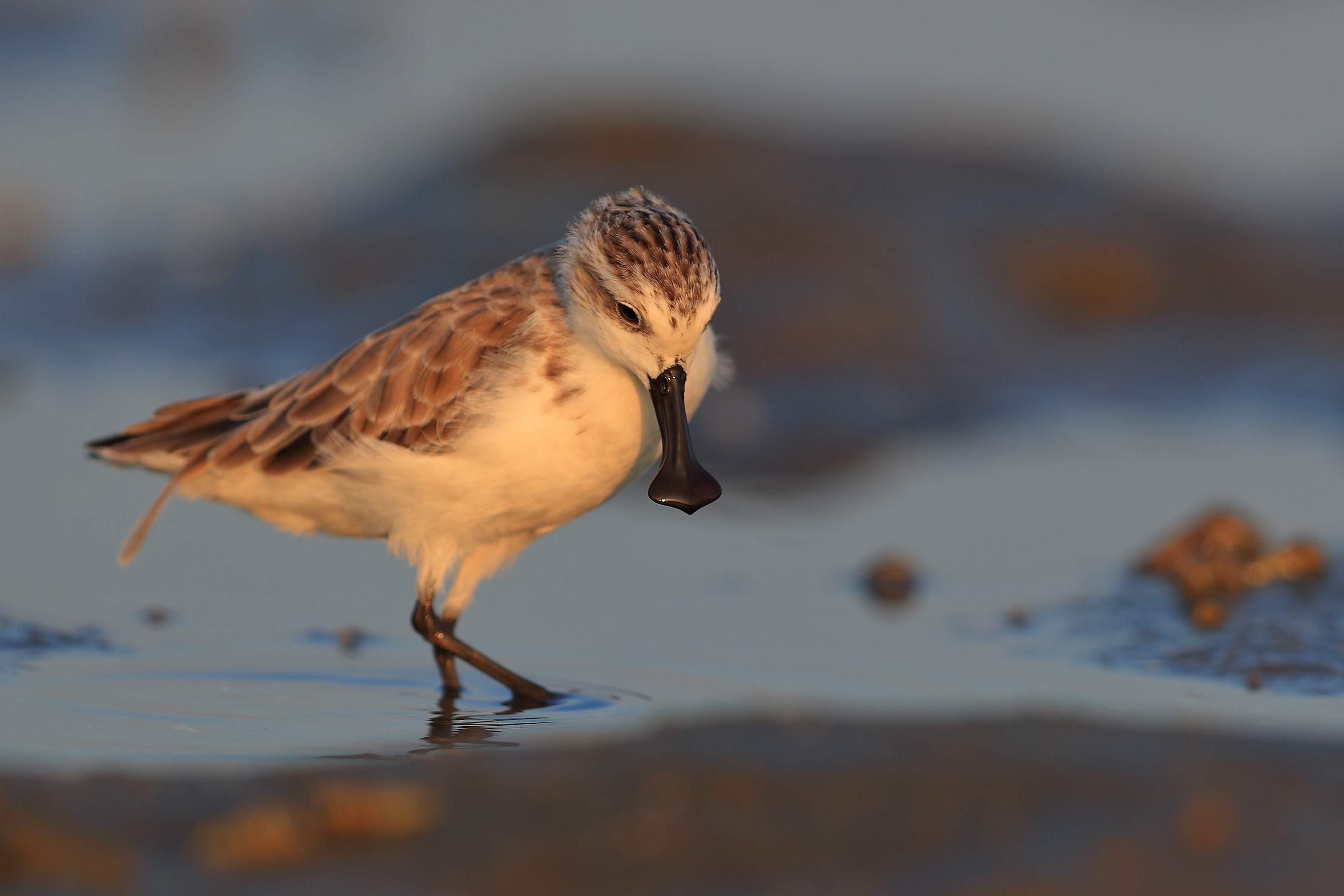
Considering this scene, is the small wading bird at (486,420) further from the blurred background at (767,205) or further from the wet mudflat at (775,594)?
the blurred background at (767,205)

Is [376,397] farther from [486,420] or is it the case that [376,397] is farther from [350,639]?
[350,639]

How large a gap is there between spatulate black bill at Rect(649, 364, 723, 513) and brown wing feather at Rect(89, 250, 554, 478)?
2.33 ft

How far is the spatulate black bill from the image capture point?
703 centimetres

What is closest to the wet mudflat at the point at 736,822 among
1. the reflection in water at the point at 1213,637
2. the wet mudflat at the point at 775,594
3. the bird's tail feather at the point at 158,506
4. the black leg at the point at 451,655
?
the wet mudflat at the point at 775,594

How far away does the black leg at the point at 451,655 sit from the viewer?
791cm

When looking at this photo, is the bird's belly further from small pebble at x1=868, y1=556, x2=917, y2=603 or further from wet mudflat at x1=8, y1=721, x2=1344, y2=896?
small pebble at x1=868, y1=556, x2=917, y2=603

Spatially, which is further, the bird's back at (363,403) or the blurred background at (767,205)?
the blurred background at (767,205)

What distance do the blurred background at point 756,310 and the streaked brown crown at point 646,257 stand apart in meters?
1.74

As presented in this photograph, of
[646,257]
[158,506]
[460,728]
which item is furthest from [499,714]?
[646,257]

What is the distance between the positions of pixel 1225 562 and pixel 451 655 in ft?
12.6

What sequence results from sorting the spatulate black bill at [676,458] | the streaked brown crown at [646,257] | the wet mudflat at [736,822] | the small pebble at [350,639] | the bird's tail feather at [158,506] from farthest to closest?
the small pebble at [350,639] < the bird's tail feather at [158,506] < the spatulate black bill at [676,458] < the streaked brown crown at [646,257] < the wet mudflat at [736,822]

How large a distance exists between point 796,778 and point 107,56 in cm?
1843

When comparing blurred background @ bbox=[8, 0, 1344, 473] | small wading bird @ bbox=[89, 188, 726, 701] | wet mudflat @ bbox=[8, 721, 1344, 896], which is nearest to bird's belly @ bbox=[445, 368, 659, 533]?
small wading bird @ bbox=[89, 188, 726, 701]

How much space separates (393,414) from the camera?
7.62 m
